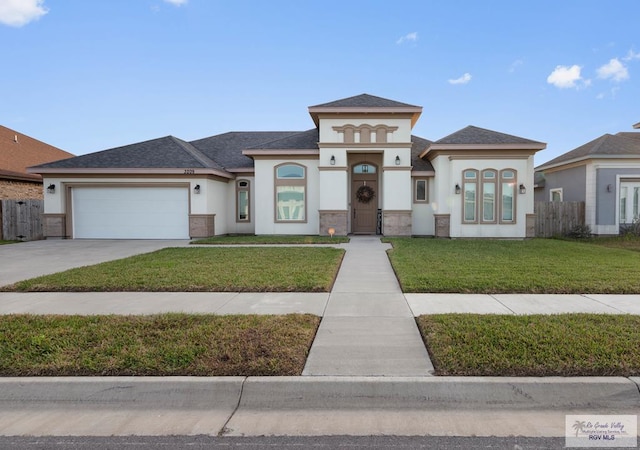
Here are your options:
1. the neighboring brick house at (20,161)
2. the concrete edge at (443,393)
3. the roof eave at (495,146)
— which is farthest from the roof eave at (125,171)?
the concrete edge at (443,393)

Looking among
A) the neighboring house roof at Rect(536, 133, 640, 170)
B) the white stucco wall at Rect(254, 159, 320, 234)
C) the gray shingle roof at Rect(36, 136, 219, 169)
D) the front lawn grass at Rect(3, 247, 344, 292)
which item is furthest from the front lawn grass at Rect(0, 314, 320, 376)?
the neighboring house roof at Rect(536, 133, 640, 170)

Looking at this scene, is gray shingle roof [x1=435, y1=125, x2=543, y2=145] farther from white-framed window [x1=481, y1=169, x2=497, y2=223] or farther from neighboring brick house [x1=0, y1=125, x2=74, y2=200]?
neighboring brick house [x1=0, y1=125, x2=74, y2=200]

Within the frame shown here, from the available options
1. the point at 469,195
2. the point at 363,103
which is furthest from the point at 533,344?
the point at 363,103

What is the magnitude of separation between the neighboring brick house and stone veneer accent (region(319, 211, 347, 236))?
15697 mm

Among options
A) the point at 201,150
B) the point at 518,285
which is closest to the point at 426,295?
the point at 518,285

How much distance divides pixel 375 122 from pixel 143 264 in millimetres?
11070

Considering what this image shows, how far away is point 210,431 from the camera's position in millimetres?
2998

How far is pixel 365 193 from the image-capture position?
18.1 meters

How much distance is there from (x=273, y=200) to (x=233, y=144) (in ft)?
17.4

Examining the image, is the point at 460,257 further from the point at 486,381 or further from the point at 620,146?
the point at 620,146

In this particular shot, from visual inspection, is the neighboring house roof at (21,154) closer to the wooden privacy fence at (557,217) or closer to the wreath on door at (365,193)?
the wreath on door at (365,193)

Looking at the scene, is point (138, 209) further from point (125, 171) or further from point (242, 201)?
point (242, 201)

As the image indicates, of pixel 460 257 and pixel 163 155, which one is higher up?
pixel 163 155

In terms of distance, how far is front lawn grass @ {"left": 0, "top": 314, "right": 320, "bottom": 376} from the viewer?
365 cm
